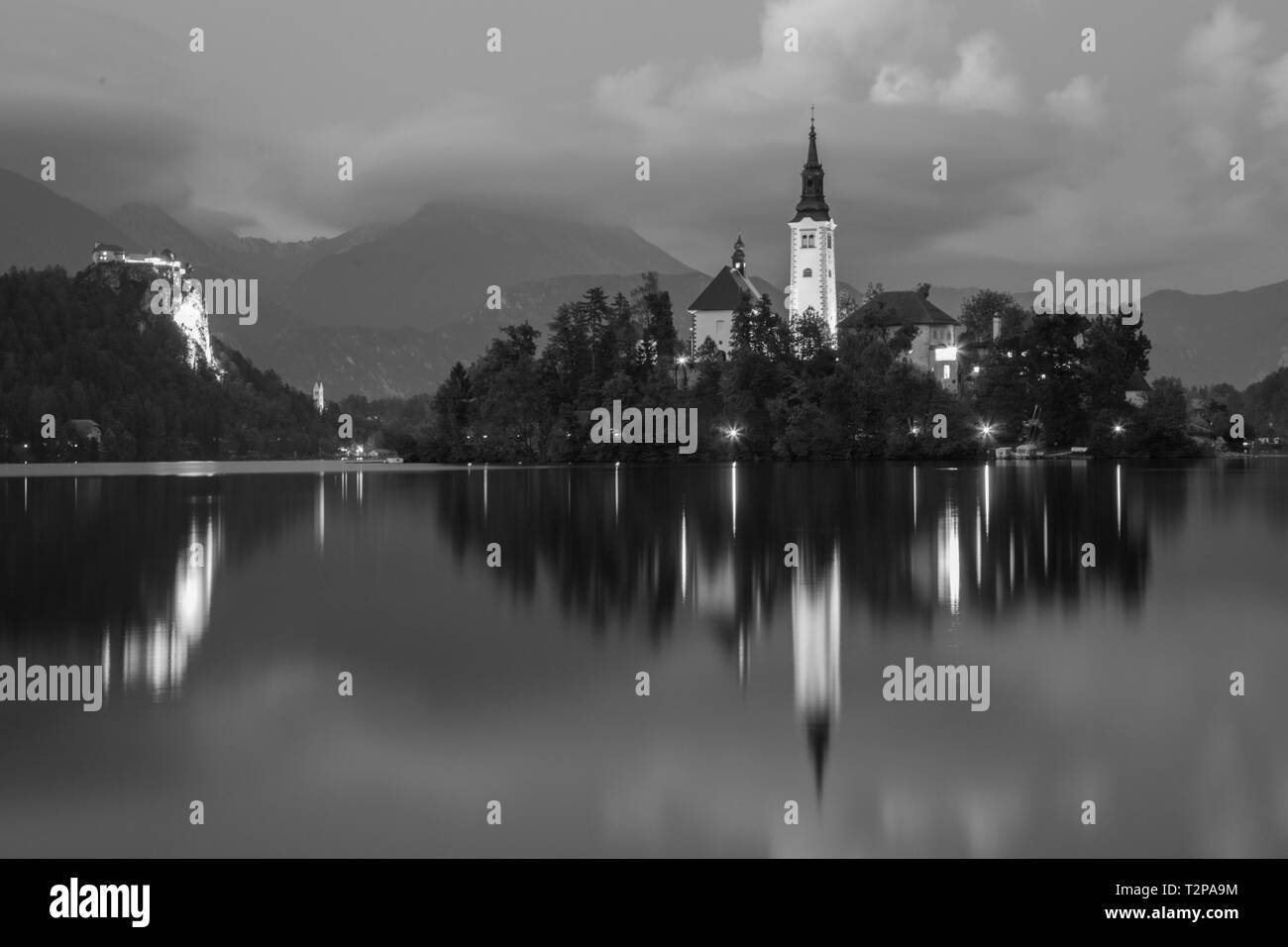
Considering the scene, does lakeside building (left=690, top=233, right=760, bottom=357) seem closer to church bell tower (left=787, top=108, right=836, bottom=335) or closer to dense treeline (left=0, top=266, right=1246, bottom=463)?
church bell tower (left=787, top=108, right=836, bottom=335)

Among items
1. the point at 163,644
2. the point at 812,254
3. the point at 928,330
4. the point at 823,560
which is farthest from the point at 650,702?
the point at 812,254

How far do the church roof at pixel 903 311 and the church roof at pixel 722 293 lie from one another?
20683 mm

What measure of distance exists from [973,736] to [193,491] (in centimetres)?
6795

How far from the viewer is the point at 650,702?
14.8m

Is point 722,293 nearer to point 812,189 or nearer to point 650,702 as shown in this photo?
point 812,189

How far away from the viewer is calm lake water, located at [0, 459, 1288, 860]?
33.6 ft

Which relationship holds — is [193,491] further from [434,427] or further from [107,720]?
→ [434,427]

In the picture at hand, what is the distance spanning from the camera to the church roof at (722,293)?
172m

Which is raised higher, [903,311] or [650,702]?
[903,311]

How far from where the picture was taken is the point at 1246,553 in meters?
32.2

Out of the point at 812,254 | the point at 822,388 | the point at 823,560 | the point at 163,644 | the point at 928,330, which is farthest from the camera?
the point at 812,254

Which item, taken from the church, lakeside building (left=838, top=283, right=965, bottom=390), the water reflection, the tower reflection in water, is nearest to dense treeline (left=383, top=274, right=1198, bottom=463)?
lakeside building (left=838, top=283, right=965, bottom=390)

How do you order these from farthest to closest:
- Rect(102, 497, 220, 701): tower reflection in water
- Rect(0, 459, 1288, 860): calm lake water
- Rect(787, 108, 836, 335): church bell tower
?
Rect(787, 108, 836, 335): church bell tower
Rect(102, 497, 220, 701): tower reflection in water
Rect(0, 459, 1288, 860): calm lake water

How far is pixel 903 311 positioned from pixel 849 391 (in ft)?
96.1
